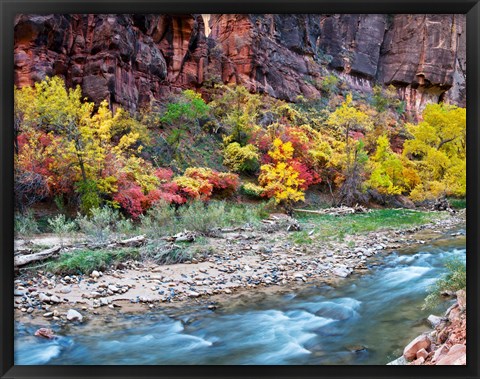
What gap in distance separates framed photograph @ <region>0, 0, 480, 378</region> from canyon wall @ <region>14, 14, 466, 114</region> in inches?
1.0

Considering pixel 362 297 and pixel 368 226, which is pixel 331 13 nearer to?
pixel 368 226

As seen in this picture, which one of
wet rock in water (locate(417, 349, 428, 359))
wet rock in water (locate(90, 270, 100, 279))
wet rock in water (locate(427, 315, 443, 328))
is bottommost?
wet rock in water (locate(417, 349, 428, 359))

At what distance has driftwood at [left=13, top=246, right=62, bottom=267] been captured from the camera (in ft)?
8.11

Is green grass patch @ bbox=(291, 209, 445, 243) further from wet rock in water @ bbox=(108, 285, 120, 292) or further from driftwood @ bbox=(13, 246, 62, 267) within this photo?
driftwood @ bbox=(13, 246, 62, 267)

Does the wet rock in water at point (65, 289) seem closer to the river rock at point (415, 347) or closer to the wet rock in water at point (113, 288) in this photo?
the wet rock in water at point (113, 288)

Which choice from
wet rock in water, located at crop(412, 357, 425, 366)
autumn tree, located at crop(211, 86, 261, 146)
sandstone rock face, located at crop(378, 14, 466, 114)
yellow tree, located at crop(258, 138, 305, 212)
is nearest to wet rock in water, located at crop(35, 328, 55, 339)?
yellow tree, located at crop(258, 138, 305, 212)

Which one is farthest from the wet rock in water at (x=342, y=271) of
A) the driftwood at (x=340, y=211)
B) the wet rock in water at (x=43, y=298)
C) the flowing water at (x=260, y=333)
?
the wet rock in water at (x=43, y=298)

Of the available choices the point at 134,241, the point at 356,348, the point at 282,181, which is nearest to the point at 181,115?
the point at 282,181

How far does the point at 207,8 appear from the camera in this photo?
94.1 inches

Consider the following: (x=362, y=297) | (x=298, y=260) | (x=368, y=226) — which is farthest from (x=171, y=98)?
(x=362, y=297)

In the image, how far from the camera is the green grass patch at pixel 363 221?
313 centimetres

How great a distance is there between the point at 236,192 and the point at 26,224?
5.63 ft

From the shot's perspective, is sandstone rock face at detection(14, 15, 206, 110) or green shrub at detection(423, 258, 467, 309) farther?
sandstone rock face at detection(14, 15, 206, 110)

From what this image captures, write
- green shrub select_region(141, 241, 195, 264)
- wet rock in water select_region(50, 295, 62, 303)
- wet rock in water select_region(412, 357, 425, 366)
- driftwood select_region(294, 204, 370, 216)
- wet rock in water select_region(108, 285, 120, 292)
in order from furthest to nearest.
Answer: driftwood select_region(294, 204, 370, 216)
green shrub select_region(141, 241, 195, 264)
wet rock in water select_region(108, 285, 120, 292)
wet rock in water select_region(50, 295, 62, 303)
wet rock in water select_region(412, 357, 425, 366)
